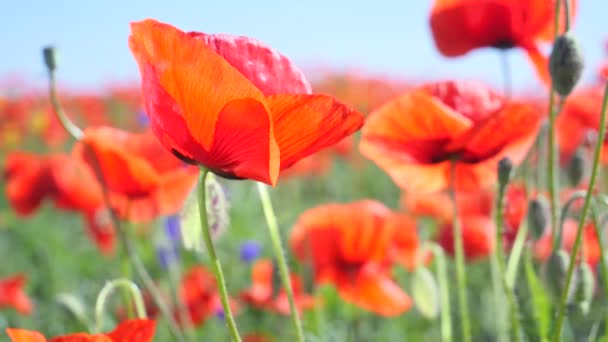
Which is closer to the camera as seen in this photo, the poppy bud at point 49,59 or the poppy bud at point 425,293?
the poppy bud at point 49,59

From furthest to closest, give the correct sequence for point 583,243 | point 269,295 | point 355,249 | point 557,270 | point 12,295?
point 12,295 → point 269,295 → point 355,249 → point 583,243 → point 557,270

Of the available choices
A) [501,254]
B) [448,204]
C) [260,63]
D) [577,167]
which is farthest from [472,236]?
[260,63]

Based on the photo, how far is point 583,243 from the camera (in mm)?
998

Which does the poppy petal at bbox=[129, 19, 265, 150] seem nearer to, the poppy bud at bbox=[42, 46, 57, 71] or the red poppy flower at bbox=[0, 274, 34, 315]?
the poppy bud at bbox=[42, 46, 57, 71]

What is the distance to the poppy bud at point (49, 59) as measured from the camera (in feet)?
2.74

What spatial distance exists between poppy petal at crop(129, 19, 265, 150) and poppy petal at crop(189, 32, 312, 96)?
1.4 inches

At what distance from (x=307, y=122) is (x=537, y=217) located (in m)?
0.34

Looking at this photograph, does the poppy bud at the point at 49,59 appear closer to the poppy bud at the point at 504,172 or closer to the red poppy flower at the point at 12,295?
the poppy bud at the point at 504,172

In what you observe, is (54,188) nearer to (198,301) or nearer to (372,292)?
(198,301)

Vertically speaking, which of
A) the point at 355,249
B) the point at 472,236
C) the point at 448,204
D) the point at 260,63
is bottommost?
the point at 448,204

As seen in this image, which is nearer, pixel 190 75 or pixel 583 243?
pixel 190 75

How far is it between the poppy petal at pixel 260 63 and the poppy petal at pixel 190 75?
1.4 inches

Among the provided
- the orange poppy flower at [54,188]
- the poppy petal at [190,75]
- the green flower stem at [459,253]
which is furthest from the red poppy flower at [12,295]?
the poppy petal at [190,75]

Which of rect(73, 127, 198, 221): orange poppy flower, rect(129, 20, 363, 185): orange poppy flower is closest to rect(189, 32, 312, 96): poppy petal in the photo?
rect(129, 20, 363, 185): orange poppy flower
